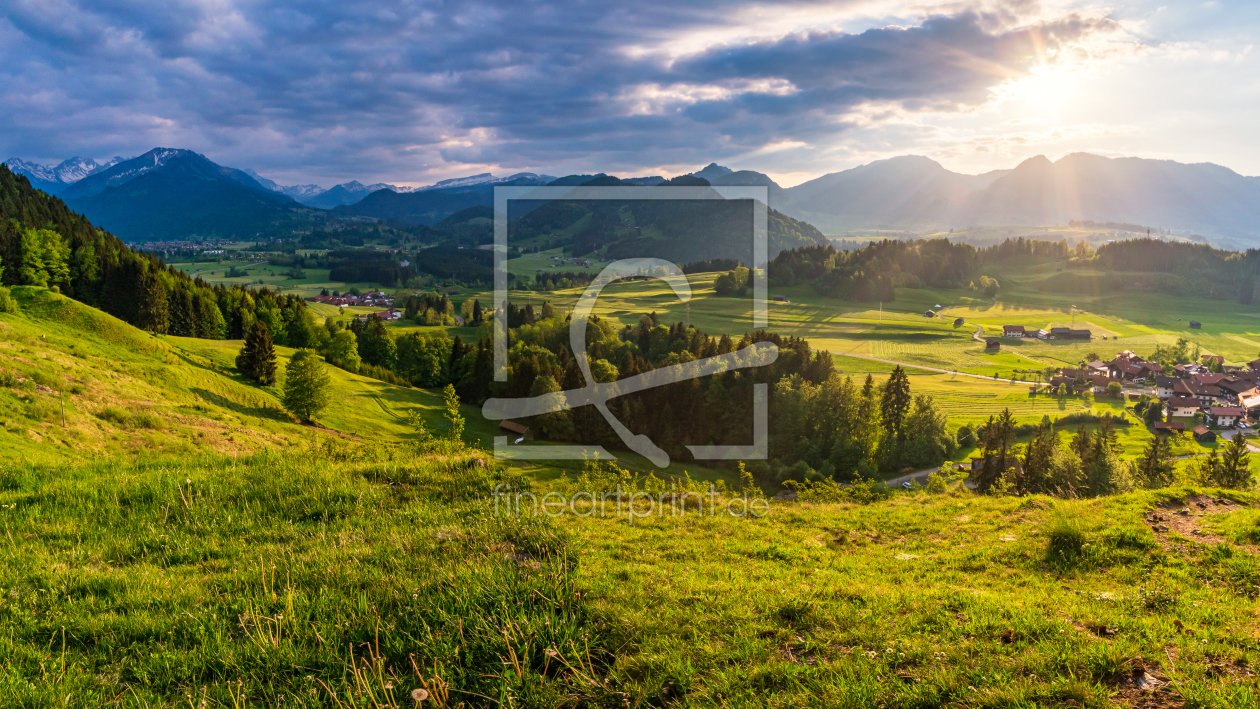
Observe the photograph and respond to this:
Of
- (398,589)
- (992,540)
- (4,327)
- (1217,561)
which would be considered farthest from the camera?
(4,327)

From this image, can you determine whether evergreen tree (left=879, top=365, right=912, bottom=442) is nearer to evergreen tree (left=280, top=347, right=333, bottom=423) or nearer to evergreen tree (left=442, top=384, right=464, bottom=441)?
evergreen tree (left=442, top=384, right=464, bottom=441)

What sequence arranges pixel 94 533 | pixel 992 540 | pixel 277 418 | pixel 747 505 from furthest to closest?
pixel 277 418, pixel 747 505, pixel 992 540, pixel 94 533

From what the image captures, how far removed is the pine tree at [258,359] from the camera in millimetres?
53688

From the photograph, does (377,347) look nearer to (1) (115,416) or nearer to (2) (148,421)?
(2) (148,421)

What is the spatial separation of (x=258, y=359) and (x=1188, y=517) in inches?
2521

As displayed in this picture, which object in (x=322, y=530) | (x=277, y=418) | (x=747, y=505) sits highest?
(x=322, y=530)

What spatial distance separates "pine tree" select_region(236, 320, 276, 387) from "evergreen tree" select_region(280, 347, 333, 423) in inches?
470

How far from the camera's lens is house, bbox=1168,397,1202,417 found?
83.4m

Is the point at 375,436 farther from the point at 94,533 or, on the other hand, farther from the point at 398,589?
the point at 398,589

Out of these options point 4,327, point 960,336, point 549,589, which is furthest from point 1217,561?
point 960,336

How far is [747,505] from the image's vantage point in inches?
518

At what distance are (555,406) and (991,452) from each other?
41.9 metres

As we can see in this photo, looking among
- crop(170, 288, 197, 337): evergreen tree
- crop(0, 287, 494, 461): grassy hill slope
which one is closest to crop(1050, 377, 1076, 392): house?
crop(0, 287, 494, 461): grassy hill slope

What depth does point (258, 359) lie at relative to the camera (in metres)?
53.7
